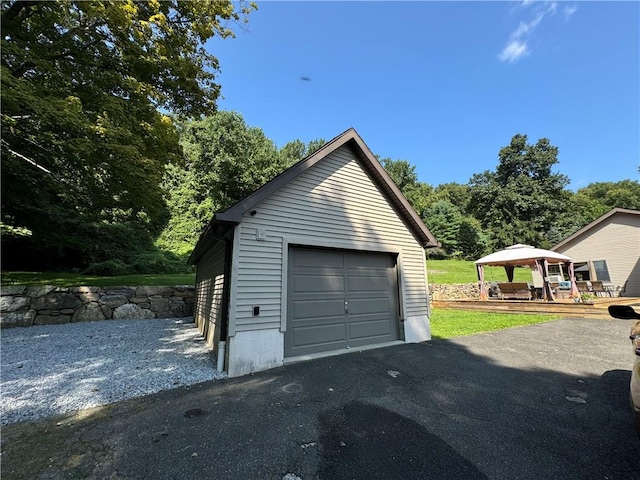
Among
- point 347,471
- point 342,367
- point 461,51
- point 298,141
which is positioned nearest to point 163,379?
point 342,367

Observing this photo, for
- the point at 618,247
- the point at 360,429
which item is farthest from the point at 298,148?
the point at 360,429

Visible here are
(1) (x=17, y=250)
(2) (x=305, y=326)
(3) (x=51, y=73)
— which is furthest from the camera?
(1) (x=17, y=250)

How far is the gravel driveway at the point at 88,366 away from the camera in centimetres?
398

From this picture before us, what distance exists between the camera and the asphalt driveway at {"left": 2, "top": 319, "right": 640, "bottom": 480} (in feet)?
8.05

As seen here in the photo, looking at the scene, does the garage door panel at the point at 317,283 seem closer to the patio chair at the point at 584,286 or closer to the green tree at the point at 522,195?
the patio chair at the point at 584,286

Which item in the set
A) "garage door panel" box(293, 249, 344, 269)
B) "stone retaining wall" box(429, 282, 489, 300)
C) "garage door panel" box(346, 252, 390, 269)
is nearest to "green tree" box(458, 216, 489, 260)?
"stone retaining wall" box(429, 282, 489, 300)

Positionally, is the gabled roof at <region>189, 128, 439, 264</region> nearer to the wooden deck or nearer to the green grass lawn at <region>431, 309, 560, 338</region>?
the green grass lawn at <region>431, 309, 560, 338</region>

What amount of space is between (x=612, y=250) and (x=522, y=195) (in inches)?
763

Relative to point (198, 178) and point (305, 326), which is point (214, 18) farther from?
point (198, 178)

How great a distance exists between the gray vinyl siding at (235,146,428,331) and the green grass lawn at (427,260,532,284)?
14.0 metres

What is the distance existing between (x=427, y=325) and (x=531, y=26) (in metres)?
10.6

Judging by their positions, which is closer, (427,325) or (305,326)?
(305,326)

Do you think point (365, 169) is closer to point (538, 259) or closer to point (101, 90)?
point (101, 90)

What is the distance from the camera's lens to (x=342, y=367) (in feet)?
16.8
